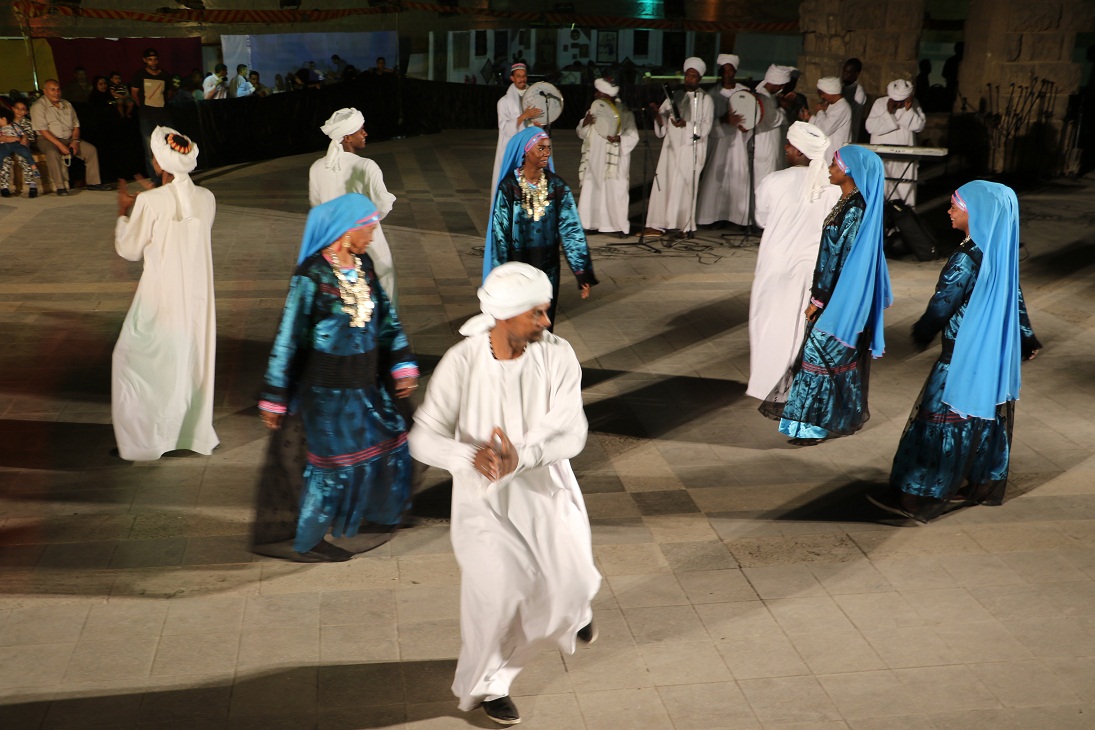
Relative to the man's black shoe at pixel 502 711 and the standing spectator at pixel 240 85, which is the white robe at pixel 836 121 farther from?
the standing spectator at pixel 240 85

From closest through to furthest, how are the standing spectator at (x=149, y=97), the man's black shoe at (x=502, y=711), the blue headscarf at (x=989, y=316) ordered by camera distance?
the man's black shoe at (x=502, y=711) → the blue headscarf at (x=989, y=316) → the standing spectator at (x=149, y=97)

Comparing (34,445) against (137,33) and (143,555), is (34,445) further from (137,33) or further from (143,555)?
(137,33)

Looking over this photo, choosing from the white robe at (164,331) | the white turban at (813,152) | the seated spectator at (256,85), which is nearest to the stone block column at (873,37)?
the seated spectator at (256,85)

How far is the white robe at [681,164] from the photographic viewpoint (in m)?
11.9

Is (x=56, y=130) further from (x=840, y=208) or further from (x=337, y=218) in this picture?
(x=840, y=208)

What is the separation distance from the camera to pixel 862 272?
6.08m

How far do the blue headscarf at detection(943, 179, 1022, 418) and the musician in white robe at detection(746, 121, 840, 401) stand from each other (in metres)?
1.44

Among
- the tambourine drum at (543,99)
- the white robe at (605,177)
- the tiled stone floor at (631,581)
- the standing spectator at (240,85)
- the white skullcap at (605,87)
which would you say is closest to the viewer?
the tiled stone floor at (631,581)

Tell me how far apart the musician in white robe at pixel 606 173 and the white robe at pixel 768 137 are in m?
1.45

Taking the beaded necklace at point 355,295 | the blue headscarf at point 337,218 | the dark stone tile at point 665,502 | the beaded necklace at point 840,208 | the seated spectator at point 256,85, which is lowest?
the dark stone tile at point 665,502

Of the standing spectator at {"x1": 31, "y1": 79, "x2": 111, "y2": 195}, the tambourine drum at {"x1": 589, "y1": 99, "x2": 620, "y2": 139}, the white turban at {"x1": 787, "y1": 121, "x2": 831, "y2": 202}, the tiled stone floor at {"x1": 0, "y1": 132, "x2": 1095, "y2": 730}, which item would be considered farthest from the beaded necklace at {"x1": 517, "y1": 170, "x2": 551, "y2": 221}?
the standing spectator at {"x1": 31, "y1": 79, "x2": 111, "y2": 195}

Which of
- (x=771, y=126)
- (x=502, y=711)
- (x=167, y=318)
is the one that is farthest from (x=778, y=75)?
(x=502, y=711)

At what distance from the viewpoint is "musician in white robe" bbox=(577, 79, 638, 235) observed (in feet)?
39.3

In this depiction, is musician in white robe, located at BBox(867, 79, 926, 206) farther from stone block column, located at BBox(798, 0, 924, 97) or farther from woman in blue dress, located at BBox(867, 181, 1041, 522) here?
woman in blue dress, located at BBox(867, 181, 1041, 522)
